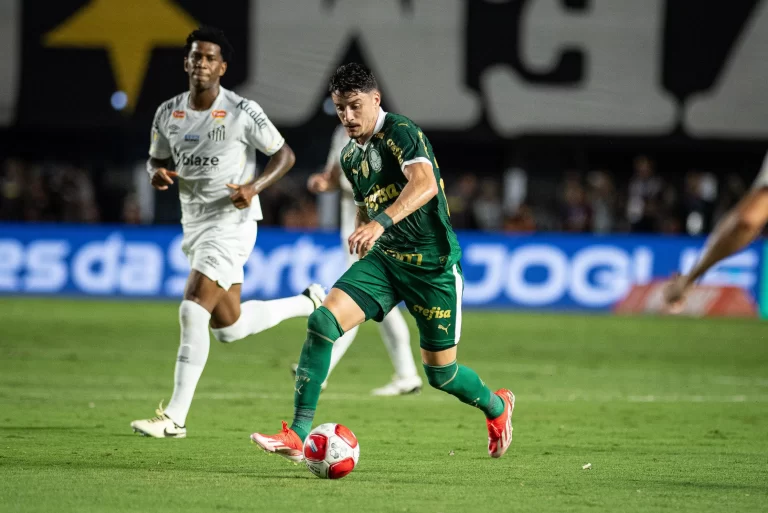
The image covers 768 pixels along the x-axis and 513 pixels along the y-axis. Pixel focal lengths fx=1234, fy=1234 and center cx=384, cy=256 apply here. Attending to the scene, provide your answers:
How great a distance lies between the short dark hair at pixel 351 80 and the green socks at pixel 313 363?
116 cm

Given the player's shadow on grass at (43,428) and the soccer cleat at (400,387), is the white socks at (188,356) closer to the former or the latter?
the player's shadow on grass at (43,428)

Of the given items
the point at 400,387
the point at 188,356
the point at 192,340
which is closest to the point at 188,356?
the point at 188,356

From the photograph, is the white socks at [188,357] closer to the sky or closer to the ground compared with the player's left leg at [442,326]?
closer to the ground

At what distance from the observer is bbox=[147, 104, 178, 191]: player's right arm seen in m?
8.20

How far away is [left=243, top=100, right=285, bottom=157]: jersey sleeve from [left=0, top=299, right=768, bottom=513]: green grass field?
191cm

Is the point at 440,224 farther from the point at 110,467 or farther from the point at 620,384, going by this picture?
the point at 620,384

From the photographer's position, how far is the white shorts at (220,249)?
26.7 ft

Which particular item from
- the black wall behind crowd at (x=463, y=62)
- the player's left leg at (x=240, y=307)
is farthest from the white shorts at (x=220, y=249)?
the black wall behind crowd at (x=463, y=62)

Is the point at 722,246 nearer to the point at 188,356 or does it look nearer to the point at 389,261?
the point at 389,261

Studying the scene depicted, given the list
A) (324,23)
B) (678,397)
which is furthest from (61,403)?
(324,23)

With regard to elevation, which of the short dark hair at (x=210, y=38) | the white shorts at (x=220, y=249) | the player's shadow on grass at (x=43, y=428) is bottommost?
the player's shadow on grass at (x=43, y=428)

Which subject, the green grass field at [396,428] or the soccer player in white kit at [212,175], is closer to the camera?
the green grass field at [396,428]

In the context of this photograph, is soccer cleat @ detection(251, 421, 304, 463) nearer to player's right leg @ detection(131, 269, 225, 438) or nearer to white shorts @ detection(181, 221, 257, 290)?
player's right leg @ detection(131, 269, 225, 438)

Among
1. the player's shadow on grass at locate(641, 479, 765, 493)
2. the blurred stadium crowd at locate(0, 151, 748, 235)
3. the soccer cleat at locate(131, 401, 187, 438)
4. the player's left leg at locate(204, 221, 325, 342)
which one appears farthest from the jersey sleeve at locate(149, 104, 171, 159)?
the blurred stadium crowd at locate(0, 151, 748, 235)
